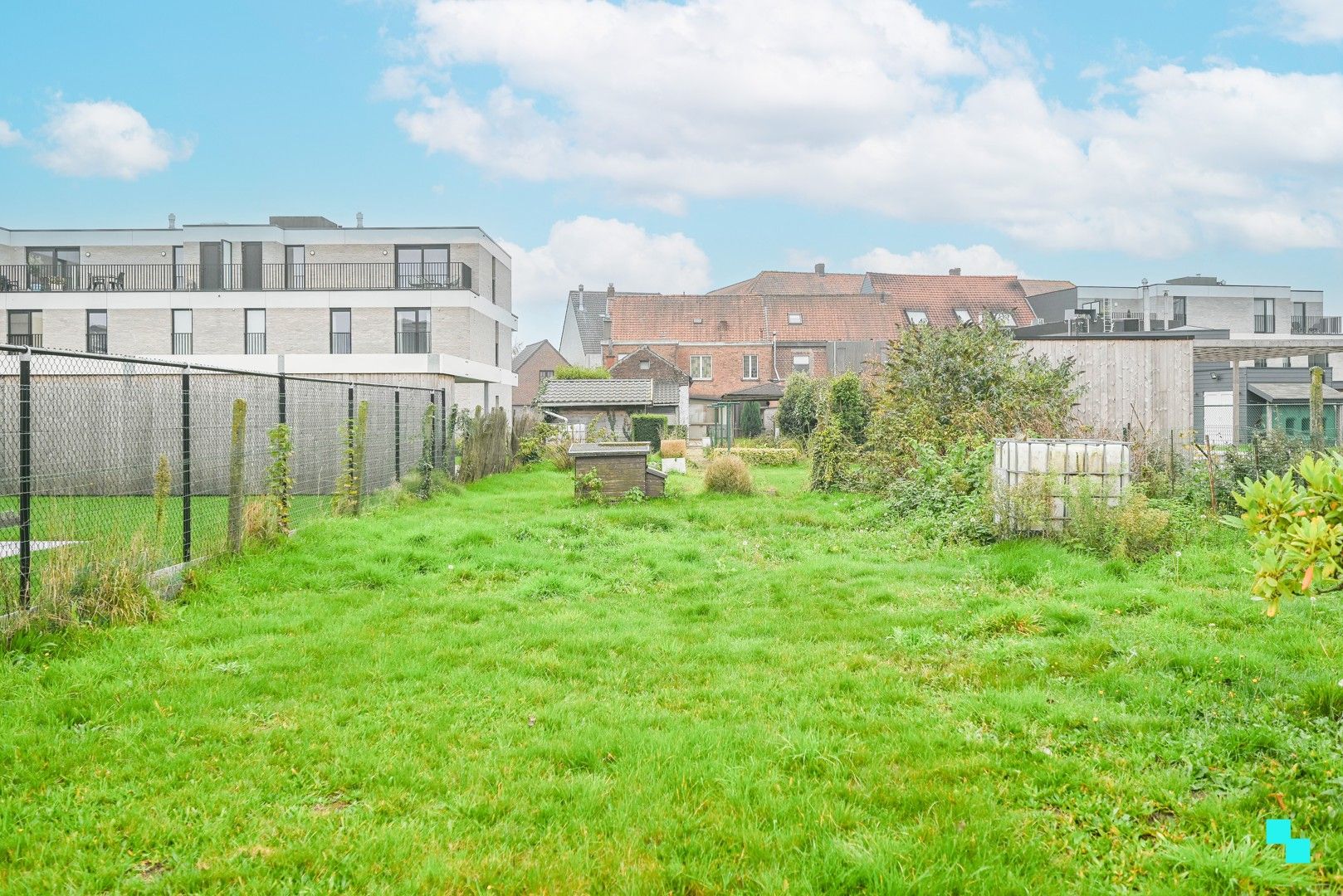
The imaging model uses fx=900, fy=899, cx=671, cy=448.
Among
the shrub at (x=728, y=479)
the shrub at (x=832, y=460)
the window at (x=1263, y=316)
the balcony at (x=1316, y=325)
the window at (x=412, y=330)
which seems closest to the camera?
the shrub at (x=728, y=479)

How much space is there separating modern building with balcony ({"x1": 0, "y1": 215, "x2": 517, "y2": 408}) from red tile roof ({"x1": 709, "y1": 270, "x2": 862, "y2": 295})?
89.2 feet

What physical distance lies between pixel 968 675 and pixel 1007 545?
434 cm

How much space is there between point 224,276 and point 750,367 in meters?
27.3

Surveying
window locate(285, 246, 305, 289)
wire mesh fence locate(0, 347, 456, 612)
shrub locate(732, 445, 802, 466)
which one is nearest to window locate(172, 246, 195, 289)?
window locate(285, 246, 305, 289)

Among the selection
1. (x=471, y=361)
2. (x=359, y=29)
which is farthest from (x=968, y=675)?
(x=471, y=361)

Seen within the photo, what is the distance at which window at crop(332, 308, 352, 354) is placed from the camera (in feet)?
117

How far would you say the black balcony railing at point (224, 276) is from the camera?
1423 inches

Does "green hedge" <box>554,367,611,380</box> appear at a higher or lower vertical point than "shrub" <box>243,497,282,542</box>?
higher

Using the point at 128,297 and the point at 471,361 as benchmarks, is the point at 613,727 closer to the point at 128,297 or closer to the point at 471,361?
the point at 471,361

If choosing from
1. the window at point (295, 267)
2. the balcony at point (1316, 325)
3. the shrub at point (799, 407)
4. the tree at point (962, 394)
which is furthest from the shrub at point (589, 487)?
the balcony at point (1316, 325)

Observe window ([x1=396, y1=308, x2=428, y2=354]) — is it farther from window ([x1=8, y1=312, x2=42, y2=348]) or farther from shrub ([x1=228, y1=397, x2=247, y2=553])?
shrub ([x1=228, y1=397, x2=247, y2=553])

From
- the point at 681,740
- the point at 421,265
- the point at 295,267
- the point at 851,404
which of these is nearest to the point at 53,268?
the point at 295,267

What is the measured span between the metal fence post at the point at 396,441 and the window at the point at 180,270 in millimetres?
26301

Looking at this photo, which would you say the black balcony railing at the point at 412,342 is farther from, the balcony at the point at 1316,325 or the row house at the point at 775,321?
the balcony at the point at 1316,325
